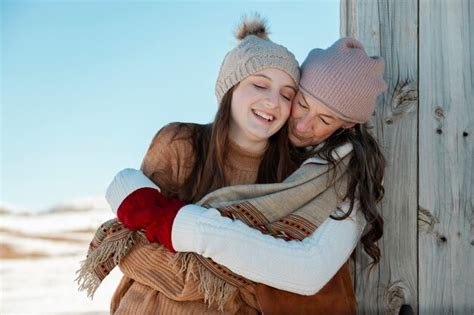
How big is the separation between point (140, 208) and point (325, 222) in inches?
23.2

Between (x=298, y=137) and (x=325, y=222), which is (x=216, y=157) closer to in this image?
(x=298, y=137)

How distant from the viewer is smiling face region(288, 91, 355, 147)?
2.35m

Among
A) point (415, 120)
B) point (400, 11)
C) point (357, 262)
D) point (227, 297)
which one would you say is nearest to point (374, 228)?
point (357, 262)

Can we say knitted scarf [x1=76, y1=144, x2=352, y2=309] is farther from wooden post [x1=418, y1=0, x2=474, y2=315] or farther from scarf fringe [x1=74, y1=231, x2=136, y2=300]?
wooden post [x1=418, y1=0, x2=474, y2=315]

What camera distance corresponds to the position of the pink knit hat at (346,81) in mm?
2322

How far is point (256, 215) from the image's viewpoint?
2.22 metres

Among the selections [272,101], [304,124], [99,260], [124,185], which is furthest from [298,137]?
[99,260]

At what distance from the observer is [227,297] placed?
6.96ft

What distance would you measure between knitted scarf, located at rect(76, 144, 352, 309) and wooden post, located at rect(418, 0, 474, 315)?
0.37 m

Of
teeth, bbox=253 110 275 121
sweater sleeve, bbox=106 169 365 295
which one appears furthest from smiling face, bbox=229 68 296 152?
sweater sleeve, bbox=106 169 365 295

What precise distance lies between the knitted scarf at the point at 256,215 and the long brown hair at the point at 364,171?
0.03 metres

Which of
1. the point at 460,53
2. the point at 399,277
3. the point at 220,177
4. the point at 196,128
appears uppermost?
the point at 460,53

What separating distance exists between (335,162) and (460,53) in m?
0.64

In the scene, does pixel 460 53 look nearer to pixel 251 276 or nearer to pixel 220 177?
pixel 220 177
